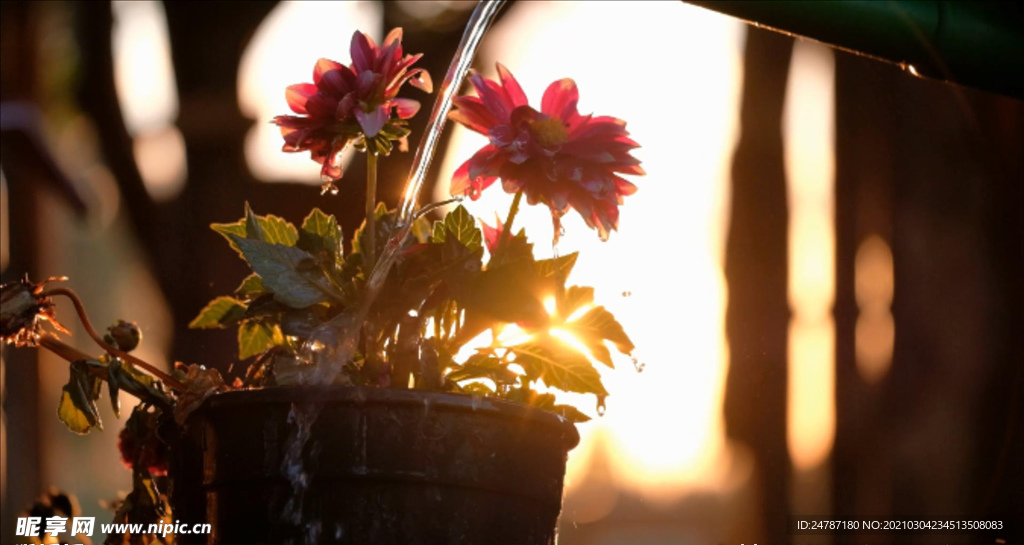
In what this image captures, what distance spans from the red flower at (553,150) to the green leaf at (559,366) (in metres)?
0.13

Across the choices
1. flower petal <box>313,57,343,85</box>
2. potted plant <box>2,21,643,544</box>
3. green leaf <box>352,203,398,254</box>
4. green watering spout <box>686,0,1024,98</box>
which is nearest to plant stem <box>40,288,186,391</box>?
potted plant <box>2,21,643,544</box>

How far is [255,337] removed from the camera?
1346 millimetres

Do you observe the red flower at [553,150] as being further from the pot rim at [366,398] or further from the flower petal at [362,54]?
the pot rim at [366,398]

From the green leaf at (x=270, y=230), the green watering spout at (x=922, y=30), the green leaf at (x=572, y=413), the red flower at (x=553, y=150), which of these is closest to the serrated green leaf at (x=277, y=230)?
the green leaf at (x=270, y=230)

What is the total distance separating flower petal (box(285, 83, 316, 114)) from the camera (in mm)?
1208

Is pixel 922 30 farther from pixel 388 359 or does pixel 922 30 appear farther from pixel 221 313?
pixel 221 313

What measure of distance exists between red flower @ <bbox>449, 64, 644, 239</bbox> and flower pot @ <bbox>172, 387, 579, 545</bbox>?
0.70 feet

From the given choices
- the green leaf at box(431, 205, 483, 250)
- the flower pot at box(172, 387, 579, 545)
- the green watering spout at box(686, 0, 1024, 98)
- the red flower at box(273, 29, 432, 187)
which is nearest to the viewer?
the flower pot at box(172, 387, 579, 545)

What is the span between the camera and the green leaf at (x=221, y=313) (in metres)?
1.34

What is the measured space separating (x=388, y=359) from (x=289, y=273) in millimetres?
129

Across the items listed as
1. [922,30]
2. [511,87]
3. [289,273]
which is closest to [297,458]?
[289,273]

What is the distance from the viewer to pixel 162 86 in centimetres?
375

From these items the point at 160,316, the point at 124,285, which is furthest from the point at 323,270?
the point at 124,285

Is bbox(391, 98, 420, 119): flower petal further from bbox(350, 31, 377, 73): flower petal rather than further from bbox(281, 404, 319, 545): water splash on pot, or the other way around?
bbox(281, 404, 319, 545): water splash on pot
